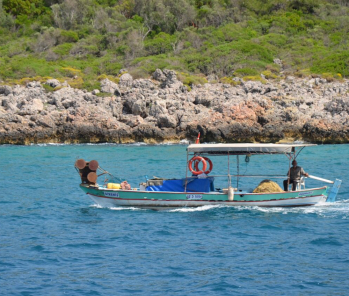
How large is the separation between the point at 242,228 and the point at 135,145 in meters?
32.7

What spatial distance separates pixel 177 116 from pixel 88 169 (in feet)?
101

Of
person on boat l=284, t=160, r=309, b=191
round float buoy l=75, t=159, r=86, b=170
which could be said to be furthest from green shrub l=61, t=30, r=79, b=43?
person on boat l=284, t=160, r=309, b=191

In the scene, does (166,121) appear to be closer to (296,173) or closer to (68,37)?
(296,173)

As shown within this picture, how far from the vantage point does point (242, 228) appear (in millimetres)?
18031

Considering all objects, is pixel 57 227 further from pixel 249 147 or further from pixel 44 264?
pixel 249 147

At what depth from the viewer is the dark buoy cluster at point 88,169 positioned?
72.0ft

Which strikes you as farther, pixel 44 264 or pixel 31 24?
pixel 31 24

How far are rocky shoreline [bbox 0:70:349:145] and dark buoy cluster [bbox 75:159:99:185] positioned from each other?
96.0 feet

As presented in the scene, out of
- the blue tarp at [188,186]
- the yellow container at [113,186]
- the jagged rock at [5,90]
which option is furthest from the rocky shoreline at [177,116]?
the yellow container at [113,186]

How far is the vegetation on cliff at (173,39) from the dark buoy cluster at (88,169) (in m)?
39.9

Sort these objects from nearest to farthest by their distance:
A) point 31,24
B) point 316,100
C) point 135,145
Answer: point 135,145 → point 316,100 → point 31,24

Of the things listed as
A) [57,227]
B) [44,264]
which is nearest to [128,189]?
[57,227]

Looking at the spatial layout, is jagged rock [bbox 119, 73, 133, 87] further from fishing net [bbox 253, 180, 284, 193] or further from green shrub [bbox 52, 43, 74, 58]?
fishing net [bbox 253, 180, 284, 193]

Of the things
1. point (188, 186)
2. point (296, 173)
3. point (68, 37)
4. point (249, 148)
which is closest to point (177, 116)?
point (188, 186)
